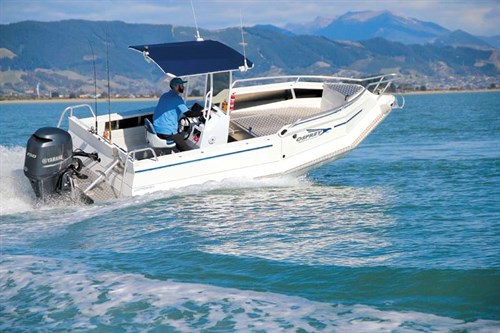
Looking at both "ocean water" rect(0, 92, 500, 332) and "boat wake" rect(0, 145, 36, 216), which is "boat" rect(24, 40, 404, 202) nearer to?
"ocean water" rect(0, 92, 500, 332)

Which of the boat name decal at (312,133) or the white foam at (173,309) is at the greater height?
the boat name decal at (312,133)

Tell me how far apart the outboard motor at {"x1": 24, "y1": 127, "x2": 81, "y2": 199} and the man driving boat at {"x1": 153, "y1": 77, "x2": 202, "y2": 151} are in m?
1.62

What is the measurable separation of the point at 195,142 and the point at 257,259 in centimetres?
429

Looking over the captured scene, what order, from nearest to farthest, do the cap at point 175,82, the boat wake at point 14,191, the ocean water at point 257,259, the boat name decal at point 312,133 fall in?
the ocean water at point 257,259 → the boat wake at point 14,191 → the cap at point 175,82 → the boat name decal at point 312,133

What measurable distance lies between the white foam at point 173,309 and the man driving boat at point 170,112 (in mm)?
4711

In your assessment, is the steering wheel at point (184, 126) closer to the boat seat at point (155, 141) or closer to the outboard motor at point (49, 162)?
the boat seat at point (155, 141)

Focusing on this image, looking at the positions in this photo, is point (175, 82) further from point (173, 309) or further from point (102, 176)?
point (173, 309)

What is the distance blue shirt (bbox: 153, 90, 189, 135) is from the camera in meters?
12.0

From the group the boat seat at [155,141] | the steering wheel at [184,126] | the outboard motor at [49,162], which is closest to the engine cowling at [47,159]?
the outboard motor at [49,162]

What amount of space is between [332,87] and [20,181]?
6470 millimetres

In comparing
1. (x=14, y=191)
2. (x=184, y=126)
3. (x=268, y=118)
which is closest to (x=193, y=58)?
(x=184, y=126)

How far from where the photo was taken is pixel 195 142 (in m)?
12.2

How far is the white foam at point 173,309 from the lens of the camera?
620cm

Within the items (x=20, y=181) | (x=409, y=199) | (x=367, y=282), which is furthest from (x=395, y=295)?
(x=20, y=181)
